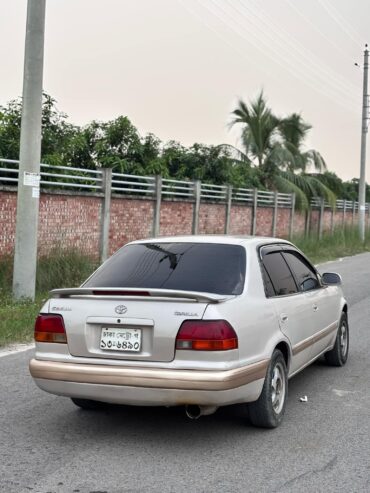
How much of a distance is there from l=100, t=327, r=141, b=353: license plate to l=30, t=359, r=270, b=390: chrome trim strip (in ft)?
0.45

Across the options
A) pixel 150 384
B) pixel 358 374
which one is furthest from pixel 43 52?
pixel 150 384

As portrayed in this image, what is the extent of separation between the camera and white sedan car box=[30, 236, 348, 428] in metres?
4.77

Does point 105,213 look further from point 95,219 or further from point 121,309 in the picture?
point 121,309

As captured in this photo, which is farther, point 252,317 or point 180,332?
point 252,317

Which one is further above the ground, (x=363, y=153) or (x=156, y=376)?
(x=363, y=153)

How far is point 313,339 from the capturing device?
6.48 m

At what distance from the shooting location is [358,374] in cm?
732

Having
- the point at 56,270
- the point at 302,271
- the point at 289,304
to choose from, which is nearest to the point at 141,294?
the point at 289,304

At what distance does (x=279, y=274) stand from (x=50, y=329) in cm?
203

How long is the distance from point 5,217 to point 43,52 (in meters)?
3.53

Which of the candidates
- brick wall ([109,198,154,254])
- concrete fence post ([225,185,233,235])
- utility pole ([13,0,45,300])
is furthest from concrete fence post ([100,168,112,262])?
concrete fence post ([225,185,233,235])

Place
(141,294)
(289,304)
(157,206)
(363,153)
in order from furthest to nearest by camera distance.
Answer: (363,153) → (157,206) → (289,304) → (141,294)

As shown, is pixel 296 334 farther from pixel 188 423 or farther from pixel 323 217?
pixel 323 217

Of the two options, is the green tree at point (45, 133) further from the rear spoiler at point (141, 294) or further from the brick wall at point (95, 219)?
the rear spoiler at point (141, 294)
